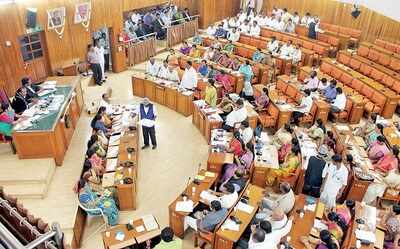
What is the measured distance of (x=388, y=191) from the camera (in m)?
8.75

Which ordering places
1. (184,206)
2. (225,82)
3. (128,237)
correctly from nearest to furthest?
(128,237) → (184,206) → (225,82)

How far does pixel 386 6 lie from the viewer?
679 inches

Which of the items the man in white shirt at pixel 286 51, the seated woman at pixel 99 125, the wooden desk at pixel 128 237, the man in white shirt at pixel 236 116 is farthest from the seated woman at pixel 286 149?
the man in white shirt at pixel 286 51

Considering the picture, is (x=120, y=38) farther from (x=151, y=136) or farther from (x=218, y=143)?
(x=218, y=143)

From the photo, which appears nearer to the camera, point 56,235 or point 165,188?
point 56,235

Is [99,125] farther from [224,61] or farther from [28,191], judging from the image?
[224,61]

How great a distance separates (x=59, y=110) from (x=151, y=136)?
277 cm

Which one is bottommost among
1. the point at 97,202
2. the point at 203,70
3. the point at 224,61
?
the point at 97,202

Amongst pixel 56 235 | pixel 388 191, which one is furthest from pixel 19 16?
pixel 388 191

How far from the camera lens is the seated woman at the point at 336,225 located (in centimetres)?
709

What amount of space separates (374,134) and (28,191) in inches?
376

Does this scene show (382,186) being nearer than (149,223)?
No

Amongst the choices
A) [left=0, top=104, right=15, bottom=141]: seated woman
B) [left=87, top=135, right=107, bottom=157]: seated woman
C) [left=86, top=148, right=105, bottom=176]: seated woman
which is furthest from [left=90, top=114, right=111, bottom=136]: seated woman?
[left=0, top=104, right=15, bottom=141]: seated woman

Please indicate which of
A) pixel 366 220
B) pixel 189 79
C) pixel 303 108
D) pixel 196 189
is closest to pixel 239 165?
pixel 196 189
